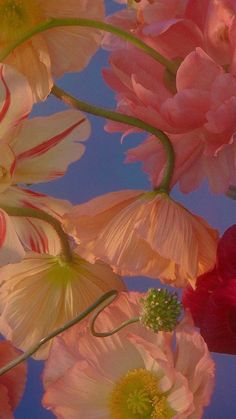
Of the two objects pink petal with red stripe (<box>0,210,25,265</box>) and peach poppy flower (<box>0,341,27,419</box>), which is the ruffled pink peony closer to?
pink petal with red stripe (<box>0,210,25,265</box>)

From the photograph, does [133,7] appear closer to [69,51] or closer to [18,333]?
[69,51]

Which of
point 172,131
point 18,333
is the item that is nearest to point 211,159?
point 172,131

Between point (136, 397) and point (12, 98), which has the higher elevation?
point (12, 98)

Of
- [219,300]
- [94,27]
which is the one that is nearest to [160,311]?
[219,300]

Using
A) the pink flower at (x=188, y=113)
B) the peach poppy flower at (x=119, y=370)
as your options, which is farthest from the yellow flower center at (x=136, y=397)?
the pink flower at (x=188, y=113)

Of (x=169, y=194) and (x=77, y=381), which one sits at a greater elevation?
(x=169, y=194)

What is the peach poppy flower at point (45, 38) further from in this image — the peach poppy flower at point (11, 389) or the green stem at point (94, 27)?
the peach poppy flower at point (11, 389)

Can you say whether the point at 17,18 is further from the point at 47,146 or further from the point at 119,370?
the point at 119,370
